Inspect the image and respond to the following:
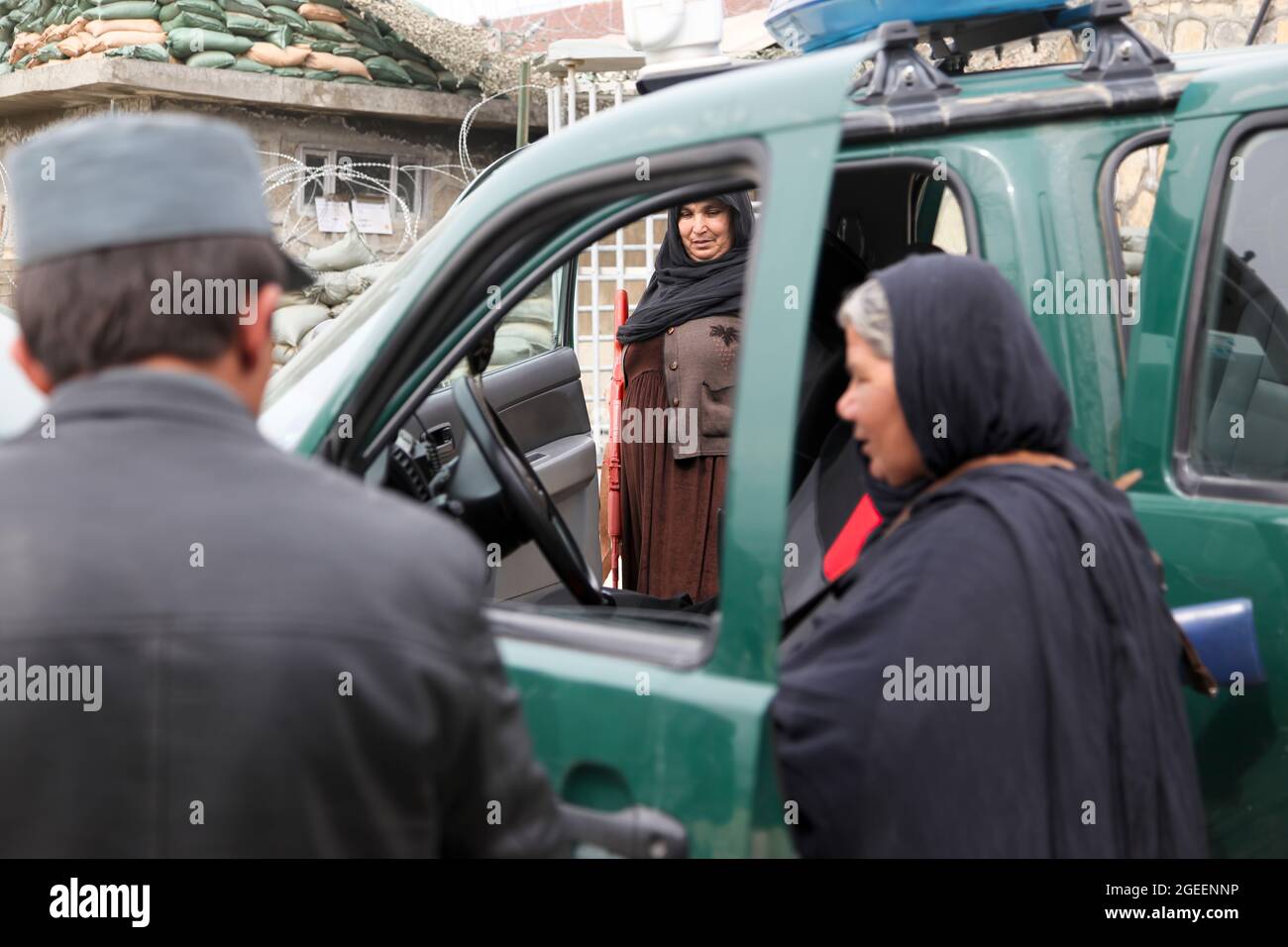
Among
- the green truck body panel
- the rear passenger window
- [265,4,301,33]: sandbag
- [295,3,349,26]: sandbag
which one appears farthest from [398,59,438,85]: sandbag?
the rear passenger window

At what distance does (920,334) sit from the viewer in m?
1.67

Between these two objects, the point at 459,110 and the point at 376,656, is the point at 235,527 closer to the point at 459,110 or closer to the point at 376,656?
the point at 376,656

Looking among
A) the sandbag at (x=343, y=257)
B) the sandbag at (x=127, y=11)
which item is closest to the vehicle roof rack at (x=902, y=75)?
the sandbag at (x=343, y=257)

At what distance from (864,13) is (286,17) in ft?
33.9

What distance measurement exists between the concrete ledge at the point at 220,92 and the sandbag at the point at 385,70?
0.20 metres

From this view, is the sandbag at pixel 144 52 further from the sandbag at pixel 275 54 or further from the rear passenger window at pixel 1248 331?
the rear passenger window at pixel 1248 331

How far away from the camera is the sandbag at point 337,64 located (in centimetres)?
1143

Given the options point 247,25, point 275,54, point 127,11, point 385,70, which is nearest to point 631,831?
point 275,54

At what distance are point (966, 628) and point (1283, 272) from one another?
0.86 m

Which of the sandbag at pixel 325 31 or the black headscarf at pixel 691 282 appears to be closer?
the black headscarf at pixel 691 282

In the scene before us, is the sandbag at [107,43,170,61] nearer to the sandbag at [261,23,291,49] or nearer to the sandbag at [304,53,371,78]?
the sandbag at [261,23,291,49]

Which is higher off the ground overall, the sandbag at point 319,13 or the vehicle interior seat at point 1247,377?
the sandbag at point 319,13

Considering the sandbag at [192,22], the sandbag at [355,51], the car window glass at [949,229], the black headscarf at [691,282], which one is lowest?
the car window glass at [949,229]
